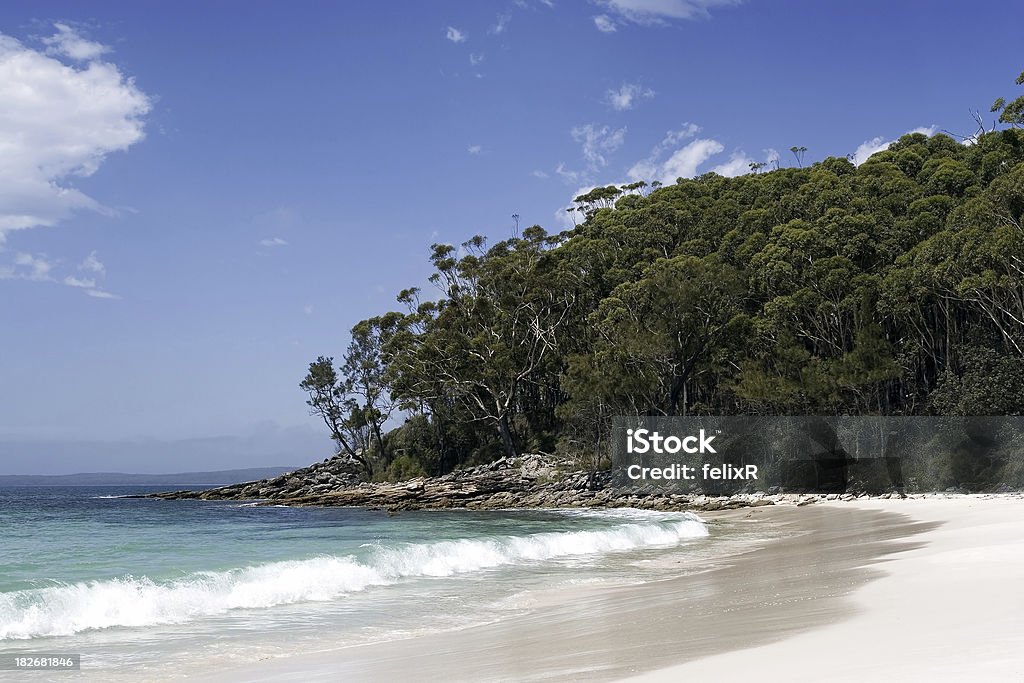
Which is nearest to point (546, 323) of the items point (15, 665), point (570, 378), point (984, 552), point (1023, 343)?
point (570, 378)

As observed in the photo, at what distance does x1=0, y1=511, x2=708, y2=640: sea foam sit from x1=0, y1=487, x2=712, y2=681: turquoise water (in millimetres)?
27

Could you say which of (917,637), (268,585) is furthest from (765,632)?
(268,585)

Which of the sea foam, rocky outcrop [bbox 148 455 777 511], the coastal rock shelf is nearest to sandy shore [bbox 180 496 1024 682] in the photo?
the sea foam

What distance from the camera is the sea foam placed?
1107 cm

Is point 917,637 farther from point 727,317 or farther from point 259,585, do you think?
point 727,317

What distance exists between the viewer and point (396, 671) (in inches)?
293

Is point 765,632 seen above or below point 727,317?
below

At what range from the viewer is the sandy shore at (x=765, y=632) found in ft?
18.6

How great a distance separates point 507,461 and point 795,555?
121ft

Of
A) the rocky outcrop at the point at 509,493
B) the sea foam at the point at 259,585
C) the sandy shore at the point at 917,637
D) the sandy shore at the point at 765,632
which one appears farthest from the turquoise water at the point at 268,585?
the rocky outcrop at the point at 509,493

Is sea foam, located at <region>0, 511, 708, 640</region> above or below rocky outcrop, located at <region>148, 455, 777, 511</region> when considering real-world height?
above

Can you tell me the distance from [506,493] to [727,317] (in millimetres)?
15602

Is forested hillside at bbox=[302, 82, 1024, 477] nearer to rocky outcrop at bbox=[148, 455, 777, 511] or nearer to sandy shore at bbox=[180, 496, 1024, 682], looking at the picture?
rocky outcrop at bbox=[148, 455, 777, 511]

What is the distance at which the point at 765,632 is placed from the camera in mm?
7402
